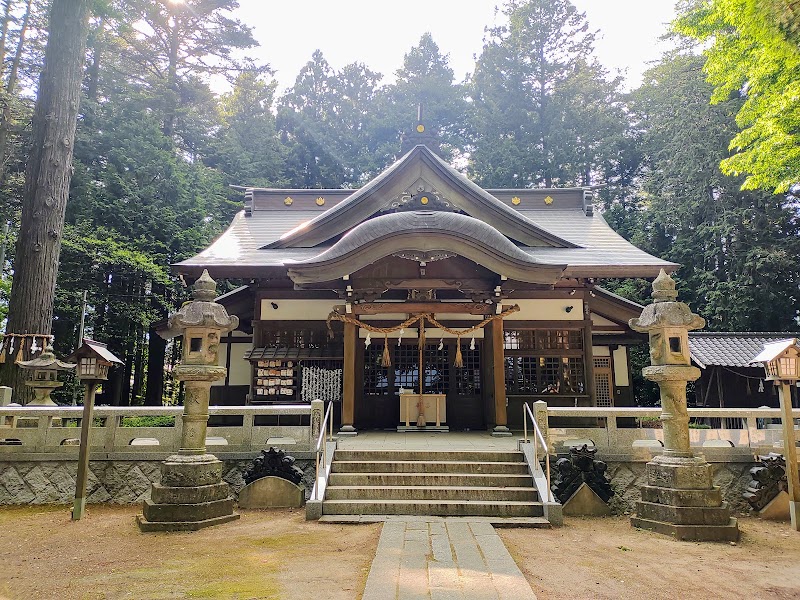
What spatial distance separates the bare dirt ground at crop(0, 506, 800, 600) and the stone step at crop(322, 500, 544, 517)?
0.38 m

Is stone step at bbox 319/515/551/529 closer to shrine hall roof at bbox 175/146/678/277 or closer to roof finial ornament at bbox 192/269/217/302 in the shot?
roof finial ornament at bbox 192/269/217/302

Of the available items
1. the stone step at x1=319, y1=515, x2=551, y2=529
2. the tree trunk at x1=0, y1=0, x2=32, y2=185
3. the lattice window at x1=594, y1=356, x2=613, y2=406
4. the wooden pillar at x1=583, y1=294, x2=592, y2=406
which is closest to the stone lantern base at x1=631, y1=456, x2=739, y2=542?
the stone step at x1=319, y1=515, x2=551, y2=529

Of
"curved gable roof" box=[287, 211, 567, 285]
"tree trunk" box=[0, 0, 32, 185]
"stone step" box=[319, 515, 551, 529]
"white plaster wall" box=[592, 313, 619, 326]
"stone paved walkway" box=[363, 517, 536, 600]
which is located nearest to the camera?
"stone paved walkway" box=[363, 517, 536, 600]

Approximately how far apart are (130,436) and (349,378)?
4000mm

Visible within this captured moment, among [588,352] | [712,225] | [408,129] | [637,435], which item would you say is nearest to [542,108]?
[712,225]

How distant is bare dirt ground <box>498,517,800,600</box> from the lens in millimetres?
4324

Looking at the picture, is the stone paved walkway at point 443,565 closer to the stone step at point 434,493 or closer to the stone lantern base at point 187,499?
the stone step at point 434,493

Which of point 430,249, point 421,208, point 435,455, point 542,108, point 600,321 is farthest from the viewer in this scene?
point 542,108

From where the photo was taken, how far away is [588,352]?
11.6 m

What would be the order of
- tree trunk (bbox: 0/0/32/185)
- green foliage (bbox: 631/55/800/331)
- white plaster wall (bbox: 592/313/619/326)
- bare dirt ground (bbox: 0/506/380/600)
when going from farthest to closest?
green foliage (bbox: 631/55/800/331)
tree trunk (bbox: 0/0/32/185)
white plaster wall (bbox: 592/313/619/326)
bare dirt ground (bbox: 0/506/380/600)

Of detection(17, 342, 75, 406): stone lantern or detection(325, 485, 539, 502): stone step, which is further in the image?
detection(17, 342, 75, 406): stone lantern

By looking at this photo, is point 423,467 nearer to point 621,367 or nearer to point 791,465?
point 791,465

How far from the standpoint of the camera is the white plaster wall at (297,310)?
465 inches

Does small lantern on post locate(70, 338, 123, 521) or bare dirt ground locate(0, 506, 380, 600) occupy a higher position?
small lantern on post locate(70, 338, 123, 521)
